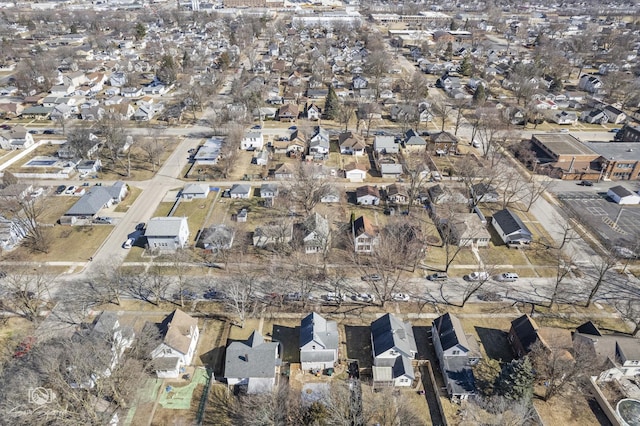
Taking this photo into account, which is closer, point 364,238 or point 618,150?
point 364,238

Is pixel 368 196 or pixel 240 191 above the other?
pixel 368 196

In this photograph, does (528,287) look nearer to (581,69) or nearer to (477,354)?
(477,354)

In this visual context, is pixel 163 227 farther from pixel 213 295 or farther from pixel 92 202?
pixel 92 202

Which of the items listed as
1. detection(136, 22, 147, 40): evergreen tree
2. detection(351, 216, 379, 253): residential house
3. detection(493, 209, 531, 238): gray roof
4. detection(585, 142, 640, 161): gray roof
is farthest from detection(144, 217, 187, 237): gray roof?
detection(136, 22, 147, 40): evergreen tree

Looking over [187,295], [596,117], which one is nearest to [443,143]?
[596,117]

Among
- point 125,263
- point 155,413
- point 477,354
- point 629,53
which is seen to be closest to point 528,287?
point 477,354

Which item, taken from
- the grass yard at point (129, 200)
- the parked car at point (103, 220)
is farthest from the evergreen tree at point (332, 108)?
the parked car at point (103, 220)
